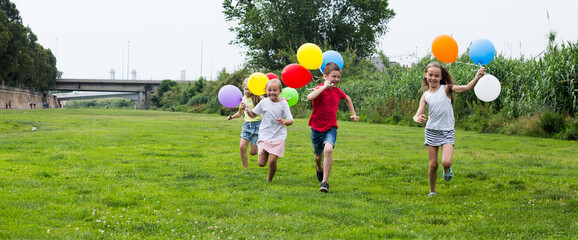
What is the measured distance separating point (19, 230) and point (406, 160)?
738 cm

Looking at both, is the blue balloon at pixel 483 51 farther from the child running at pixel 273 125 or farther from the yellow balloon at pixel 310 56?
the child running at pixel 273 125

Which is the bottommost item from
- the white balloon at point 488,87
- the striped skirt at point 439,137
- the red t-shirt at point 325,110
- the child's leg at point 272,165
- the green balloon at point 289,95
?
the child's leg at point 272,165

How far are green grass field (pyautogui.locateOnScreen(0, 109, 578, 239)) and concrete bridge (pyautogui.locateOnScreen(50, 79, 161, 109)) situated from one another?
89.5 meters

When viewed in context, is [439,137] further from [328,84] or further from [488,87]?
[328,84]

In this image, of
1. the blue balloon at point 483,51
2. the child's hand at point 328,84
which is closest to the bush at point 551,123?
the blue balloon at point 483,51

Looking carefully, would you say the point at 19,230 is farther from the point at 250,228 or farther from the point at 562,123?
the point at 562,123

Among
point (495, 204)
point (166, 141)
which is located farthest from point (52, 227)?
point (166, 141)

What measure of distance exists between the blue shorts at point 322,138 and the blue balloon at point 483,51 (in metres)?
2.16

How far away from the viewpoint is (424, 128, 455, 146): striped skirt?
6.18m

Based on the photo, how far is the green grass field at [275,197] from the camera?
4453 millimetres

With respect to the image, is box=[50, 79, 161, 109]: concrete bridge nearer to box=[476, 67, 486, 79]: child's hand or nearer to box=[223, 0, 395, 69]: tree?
box=[223, 0, 395, 69]: tree

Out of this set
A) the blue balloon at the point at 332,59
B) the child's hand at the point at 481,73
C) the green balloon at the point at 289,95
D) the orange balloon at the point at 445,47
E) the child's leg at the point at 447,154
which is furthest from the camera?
the green balloon at the point at 289,95

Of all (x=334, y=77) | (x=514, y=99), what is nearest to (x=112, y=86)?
(x=514, y=99)

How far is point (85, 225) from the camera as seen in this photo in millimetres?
4465
